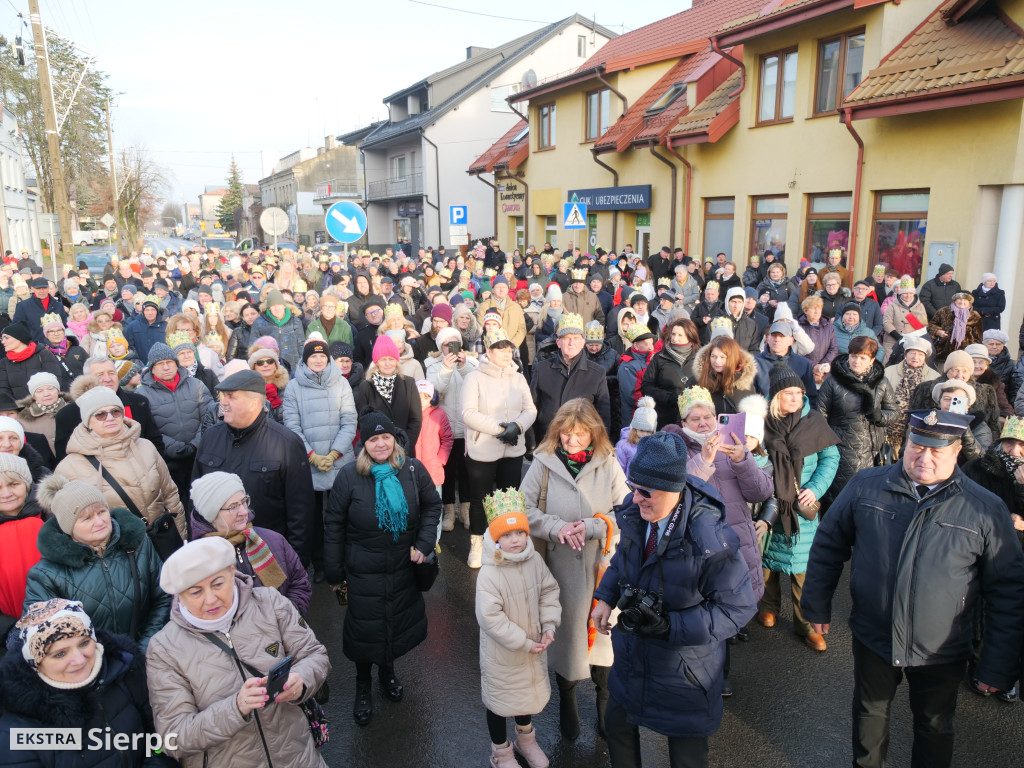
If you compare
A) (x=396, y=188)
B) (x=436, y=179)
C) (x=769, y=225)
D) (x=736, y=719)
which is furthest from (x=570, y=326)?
(x=396, y=188)

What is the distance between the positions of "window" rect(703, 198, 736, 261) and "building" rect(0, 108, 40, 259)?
32.3m

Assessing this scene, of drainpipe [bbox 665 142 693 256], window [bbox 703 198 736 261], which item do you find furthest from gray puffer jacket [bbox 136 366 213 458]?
drainpipe [bbox 665 142 693 256]

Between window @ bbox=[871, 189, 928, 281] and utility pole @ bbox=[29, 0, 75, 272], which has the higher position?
utility pole @ bbox=[29, 0, 75, 272]

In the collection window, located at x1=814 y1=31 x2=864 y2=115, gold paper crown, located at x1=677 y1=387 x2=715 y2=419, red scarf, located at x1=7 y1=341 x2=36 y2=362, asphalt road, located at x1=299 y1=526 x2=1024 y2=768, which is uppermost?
window, located at x1=814 y1=31 x2=864 y2=115

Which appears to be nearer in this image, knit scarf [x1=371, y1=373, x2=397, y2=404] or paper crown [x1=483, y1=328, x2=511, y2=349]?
paper crown [x1=483, y1=328, x2=511, y2=349]

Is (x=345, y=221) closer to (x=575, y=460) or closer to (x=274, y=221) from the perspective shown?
(x=274, y=221)

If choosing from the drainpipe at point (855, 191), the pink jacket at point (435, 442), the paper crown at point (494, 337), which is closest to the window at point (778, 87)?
the drainpipe at point (855, 191)

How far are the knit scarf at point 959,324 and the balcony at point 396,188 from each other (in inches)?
1225

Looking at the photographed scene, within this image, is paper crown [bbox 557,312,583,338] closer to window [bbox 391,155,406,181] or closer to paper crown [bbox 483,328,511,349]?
paper crown [bbox 483,328,511,349]

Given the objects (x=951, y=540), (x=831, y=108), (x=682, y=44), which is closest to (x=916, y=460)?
(x=951, y=540)

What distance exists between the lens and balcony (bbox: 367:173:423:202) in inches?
1483

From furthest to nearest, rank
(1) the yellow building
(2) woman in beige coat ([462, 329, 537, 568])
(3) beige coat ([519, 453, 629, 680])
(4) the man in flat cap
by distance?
(1) the yellow building < (2) woman in beige coat ([462, 329, 537, 568]) < (3) beige coat ([519, 453, 629, 680]) < (4) the man in flat cap

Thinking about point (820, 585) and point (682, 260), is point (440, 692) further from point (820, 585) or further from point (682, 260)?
point (682, 260)

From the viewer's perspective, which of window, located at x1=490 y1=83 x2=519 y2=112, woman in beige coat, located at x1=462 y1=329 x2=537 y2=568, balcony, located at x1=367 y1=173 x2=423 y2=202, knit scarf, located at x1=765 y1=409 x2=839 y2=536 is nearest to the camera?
knit scarf, located at x1=765 y1=409 x2=839 y2=536
